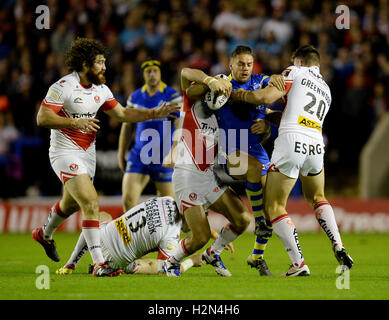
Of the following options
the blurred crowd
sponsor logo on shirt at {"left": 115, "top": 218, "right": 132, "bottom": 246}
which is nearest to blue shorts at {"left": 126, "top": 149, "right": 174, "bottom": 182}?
sponsor logo on shirt at {"left": 115, "top": 218, "right": 132, "bottom": 246}

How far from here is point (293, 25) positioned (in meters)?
17.4

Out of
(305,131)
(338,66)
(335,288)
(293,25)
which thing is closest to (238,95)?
(305,131)

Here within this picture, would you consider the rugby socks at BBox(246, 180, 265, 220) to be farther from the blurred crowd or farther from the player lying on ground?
the blurred crowd

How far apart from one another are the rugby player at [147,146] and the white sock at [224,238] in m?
2.59

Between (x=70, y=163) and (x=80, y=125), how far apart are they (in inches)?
20.2

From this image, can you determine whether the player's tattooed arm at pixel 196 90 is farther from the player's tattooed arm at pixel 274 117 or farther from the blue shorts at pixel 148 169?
the blue shorts at pixel 148 169

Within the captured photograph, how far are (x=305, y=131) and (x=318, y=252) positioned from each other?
404cm

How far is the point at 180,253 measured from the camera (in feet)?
25.8

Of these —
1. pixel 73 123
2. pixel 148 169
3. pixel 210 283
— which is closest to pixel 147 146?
pixel 148 169

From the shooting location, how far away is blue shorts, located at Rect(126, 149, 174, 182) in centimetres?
1073

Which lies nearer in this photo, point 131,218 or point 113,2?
point 131,218

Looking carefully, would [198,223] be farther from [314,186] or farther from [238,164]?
[314,186]

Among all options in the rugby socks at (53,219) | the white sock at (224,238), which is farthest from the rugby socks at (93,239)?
the white sock at (224,238)
